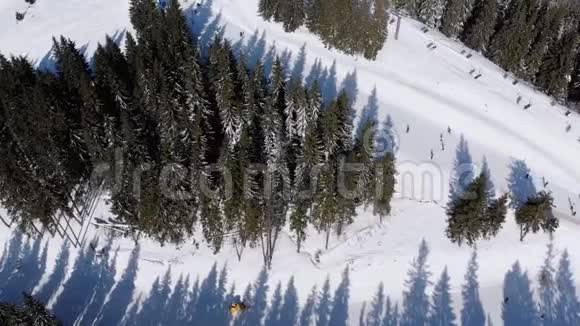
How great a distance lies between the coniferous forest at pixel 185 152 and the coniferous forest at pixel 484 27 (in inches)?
637

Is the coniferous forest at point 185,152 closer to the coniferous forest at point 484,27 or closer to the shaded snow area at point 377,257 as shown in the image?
the shaded snow area at point 377,257

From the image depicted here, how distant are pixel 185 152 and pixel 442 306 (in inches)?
1125

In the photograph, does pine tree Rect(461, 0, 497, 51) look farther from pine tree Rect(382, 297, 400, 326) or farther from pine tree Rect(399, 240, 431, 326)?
pine tree Rect(382, 297, 400, 326)

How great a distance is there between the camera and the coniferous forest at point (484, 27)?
63.5m

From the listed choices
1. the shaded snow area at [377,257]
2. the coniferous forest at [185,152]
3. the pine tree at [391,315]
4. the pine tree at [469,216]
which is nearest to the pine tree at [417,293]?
the shaded snow area at [377,257]

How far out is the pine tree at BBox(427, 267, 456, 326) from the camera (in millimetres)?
46000

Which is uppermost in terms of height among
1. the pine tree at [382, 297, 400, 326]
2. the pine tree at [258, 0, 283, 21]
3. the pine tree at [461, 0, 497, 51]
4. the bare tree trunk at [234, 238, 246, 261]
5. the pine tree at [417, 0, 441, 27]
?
the pine tree at [417, 0, 441, 27]

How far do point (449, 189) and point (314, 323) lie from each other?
2035 centimetres

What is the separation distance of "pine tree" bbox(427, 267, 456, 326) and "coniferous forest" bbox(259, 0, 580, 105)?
31484 millimetres

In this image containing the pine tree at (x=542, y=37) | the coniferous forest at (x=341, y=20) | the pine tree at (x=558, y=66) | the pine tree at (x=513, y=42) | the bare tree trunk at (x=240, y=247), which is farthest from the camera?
the pine tree at (x=513, y=42)

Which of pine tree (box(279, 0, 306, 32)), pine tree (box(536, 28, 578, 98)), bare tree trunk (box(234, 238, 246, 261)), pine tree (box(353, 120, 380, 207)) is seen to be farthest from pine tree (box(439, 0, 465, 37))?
bare tree trunk (box(234, 238, 246, 261))

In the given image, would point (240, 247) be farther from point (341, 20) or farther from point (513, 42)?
point (513, 42)

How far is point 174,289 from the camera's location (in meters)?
48.1

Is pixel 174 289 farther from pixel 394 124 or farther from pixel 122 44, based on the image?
pixel 122 44
